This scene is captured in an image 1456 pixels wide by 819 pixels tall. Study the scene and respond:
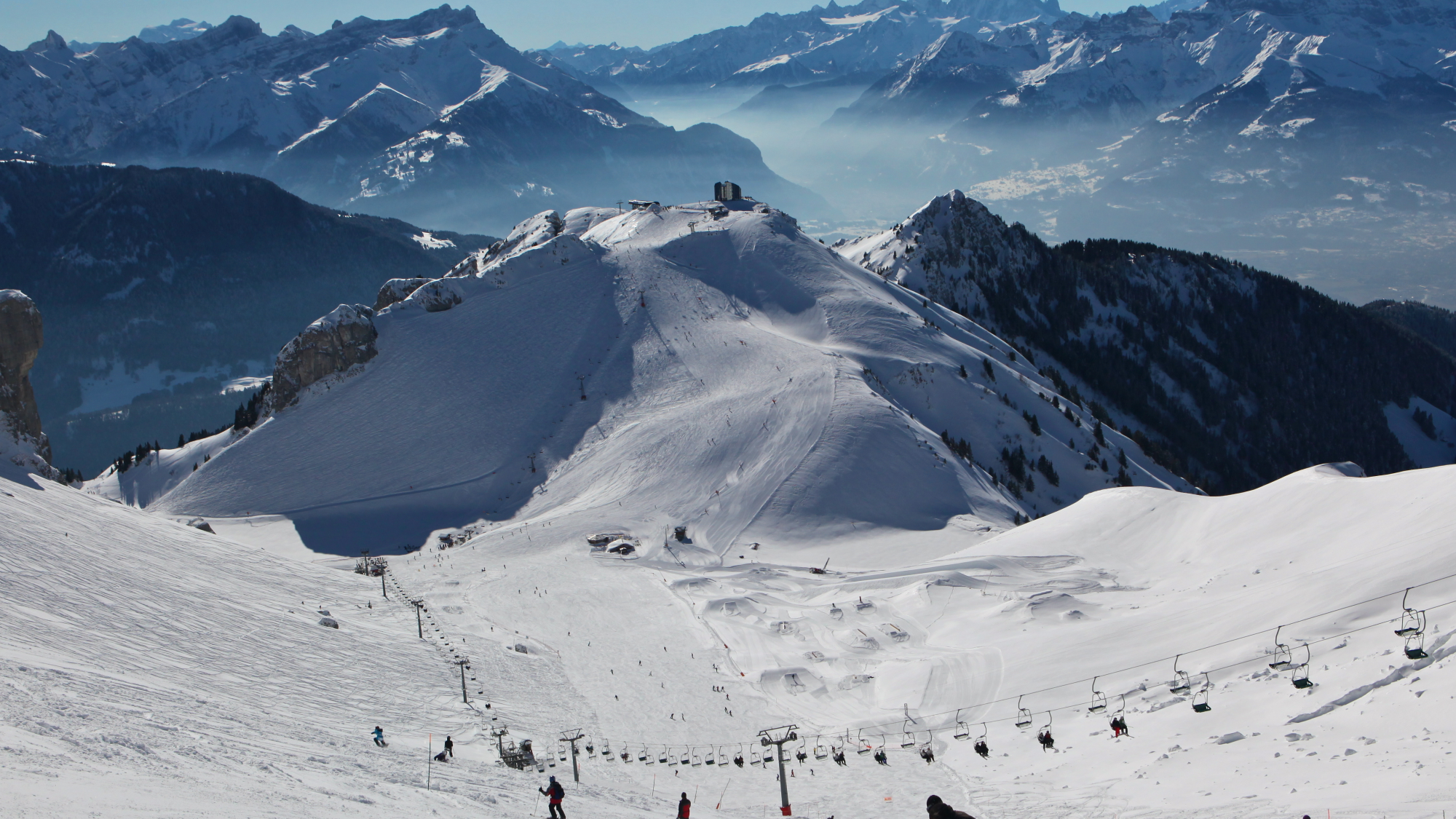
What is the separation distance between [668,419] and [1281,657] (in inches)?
2670

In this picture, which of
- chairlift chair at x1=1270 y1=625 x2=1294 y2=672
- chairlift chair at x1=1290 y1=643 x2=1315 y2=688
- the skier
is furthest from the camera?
chairlift chair at x1=1270 y1=625 x2=1294 y2=672

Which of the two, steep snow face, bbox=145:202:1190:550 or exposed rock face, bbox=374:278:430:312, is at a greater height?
exposed rock face, bbox=374:278:430:312

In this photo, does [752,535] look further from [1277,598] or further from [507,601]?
[1277,598]

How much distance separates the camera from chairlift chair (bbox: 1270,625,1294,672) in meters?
30.6

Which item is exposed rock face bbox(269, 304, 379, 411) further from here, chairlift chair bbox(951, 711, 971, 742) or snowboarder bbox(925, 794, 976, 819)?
snowboarder bbox(925, 794, 976, 819)

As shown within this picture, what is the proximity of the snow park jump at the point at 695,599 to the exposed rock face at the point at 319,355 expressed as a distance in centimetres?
46

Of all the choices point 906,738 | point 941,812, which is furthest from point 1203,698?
point 941,812

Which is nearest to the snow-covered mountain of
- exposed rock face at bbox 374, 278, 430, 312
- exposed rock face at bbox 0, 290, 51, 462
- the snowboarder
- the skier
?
the skier

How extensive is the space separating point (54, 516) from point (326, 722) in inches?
1033

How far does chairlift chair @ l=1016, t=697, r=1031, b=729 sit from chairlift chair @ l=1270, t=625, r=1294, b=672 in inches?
343

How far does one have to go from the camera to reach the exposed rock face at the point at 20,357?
74.9 meters

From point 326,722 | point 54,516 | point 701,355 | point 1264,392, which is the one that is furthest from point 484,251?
point 1264,392

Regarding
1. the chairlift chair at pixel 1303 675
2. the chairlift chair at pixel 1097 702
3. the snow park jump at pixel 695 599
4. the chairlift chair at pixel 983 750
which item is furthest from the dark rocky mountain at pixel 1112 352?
the chairlift chair at pixel 983 750

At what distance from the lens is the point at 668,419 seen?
3701 inches
